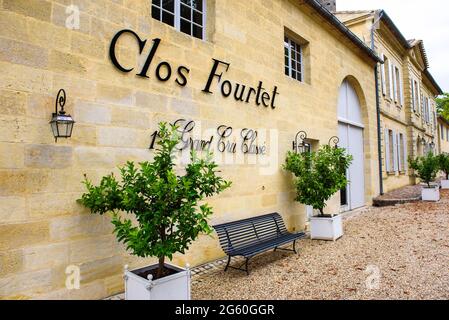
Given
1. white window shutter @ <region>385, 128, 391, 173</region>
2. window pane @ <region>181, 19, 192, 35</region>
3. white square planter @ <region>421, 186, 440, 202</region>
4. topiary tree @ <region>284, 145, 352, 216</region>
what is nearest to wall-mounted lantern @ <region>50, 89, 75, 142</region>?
window pane @ <region>181, 19, 192, 35</region>

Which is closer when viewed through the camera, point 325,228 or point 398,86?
point 325,228

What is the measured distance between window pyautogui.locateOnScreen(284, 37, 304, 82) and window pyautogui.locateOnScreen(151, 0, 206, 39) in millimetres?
2936

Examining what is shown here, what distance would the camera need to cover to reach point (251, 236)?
5211mm

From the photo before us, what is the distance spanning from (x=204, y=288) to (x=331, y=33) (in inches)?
320

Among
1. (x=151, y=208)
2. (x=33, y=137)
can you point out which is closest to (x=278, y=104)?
(x=151, y=208)

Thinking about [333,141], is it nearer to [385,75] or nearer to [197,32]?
[197,32]

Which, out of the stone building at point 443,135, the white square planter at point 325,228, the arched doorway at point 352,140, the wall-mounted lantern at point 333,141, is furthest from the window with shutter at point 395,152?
the stone building at point 443,135

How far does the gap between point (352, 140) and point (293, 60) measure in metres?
4.24

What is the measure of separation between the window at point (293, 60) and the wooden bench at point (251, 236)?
392 cm

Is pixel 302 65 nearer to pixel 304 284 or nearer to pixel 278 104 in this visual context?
pixel 278 104

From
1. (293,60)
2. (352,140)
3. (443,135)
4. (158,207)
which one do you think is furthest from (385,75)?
(443,135)

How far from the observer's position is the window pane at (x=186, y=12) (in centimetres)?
521

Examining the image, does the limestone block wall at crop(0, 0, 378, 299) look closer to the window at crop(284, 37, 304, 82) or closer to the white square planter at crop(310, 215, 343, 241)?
the white square planter at crop(310, 215, 343, 241)
